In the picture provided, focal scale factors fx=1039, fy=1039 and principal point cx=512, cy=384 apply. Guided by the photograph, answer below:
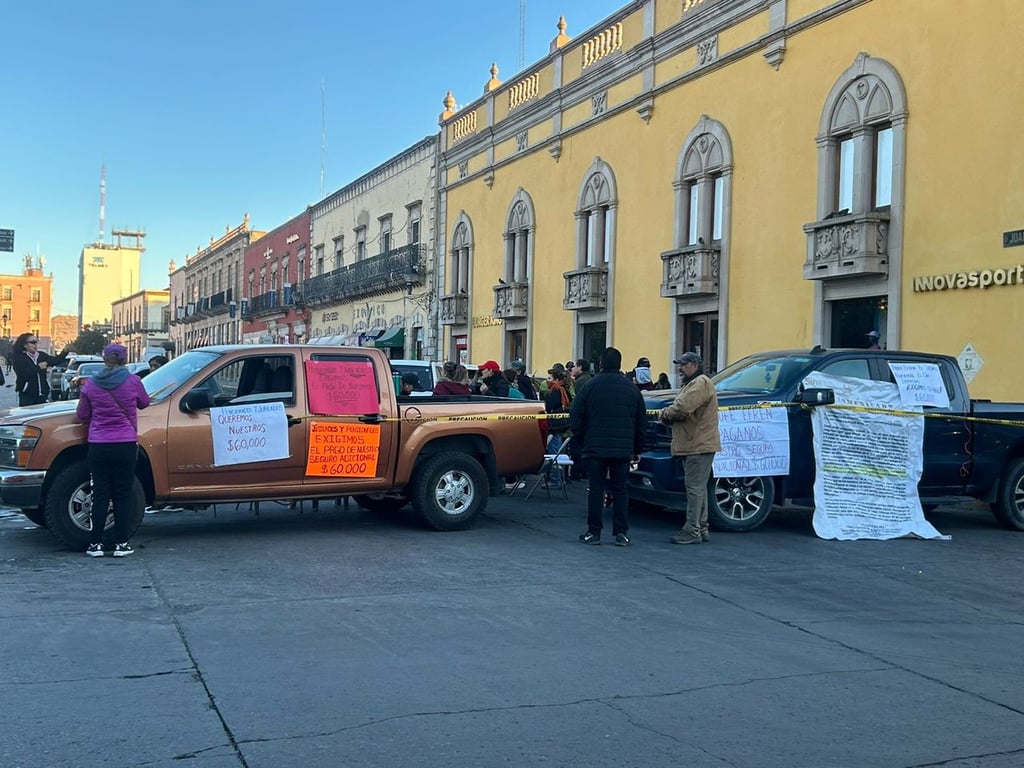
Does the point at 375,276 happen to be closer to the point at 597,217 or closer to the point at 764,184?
the point at 597,217

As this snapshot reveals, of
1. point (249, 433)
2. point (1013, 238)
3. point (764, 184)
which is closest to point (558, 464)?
point (249, 433)

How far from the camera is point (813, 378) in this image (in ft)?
35.9

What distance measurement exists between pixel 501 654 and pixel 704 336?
53.8 ft

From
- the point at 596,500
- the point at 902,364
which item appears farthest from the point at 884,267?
the point at 596,500

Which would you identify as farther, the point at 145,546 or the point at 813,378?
the point at 813,378

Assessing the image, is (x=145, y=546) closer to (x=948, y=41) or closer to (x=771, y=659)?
(x=771, y=659)

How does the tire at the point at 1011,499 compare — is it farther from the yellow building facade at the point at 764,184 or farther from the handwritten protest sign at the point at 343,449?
the handwritten protest sign at the point at 343,449

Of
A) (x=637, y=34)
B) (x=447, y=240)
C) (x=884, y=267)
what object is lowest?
(x=884, y=267)

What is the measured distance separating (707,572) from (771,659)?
2585 mm

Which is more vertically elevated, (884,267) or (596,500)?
(884,267)

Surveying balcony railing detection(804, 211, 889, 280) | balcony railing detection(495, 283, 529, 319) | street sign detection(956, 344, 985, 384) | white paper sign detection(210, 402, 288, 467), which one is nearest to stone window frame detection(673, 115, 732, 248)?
balcony railing detection(804, 211, 889, 280)

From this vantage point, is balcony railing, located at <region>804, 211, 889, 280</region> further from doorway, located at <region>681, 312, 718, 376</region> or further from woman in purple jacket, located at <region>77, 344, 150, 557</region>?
woman in purple jacket, located at <region>77, 344, 150, 557</region>

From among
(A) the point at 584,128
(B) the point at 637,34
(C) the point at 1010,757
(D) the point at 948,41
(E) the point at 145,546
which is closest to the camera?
(C) the point at 1010,757

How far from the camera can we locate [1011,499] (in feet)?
38.2
